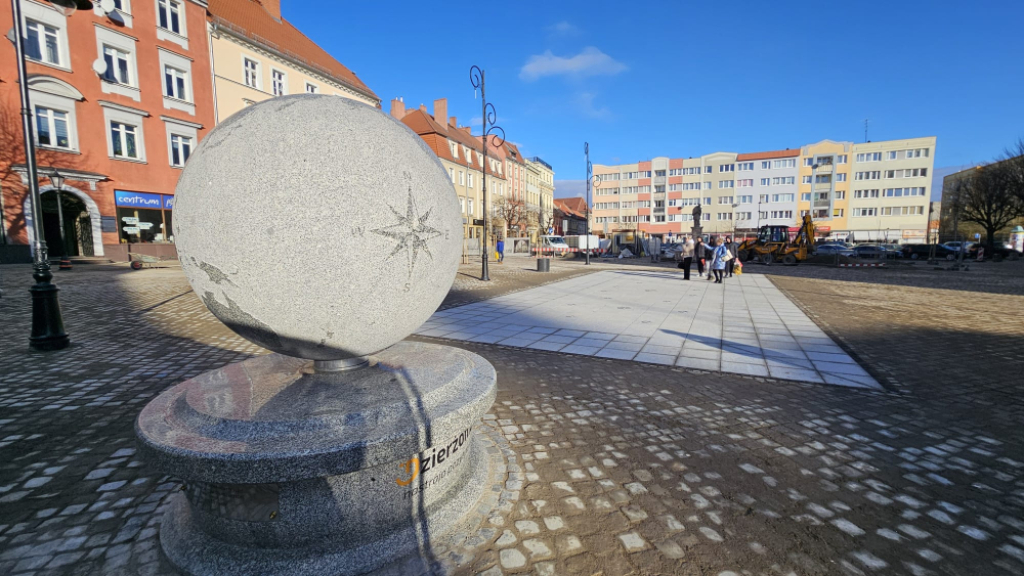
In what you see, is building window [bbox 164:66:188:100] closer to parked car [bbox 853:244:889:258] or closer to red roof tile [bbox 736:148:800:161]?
parked car [bbox 853:244:889:258]

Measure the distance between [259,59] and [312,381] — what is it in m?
35.2

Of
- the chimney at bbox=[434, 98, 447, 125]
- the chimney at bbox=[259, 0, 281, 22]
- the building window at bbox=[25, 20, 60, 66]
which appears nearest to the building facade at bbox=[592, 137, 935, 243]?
the chimney at bbox=[434, 98, 447, 125]

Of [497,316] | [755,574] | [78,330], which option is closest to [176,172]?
A: [78,330]

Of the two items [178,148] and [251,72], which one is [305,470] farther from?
[251,72]

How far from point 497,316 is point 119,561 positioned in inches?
310

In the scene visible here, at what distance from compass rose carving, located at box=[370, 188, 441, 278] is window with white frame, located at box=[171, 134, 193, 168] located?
3028cm

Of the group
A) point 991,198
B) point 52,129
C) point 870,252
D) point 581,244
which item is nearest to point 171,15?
point 52,129

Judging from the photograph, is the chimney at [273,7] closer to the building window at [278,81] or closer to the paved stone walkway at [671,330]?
the building window at [278,81]

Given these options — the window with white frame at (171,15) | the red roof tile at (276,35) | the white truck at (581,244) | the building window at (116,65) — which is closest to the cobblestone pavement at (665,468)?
the building window at (116,65)

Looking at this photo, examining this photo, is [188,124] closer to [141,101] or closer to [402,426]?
[141,101]

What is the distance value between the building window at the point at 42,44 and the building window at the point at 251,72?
950 cm

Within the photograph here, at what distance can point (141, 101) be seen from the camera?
23547mm

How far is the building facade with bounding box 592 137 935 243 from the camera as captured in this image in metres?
63.2

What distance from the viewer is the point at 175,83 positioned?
2522 cm
